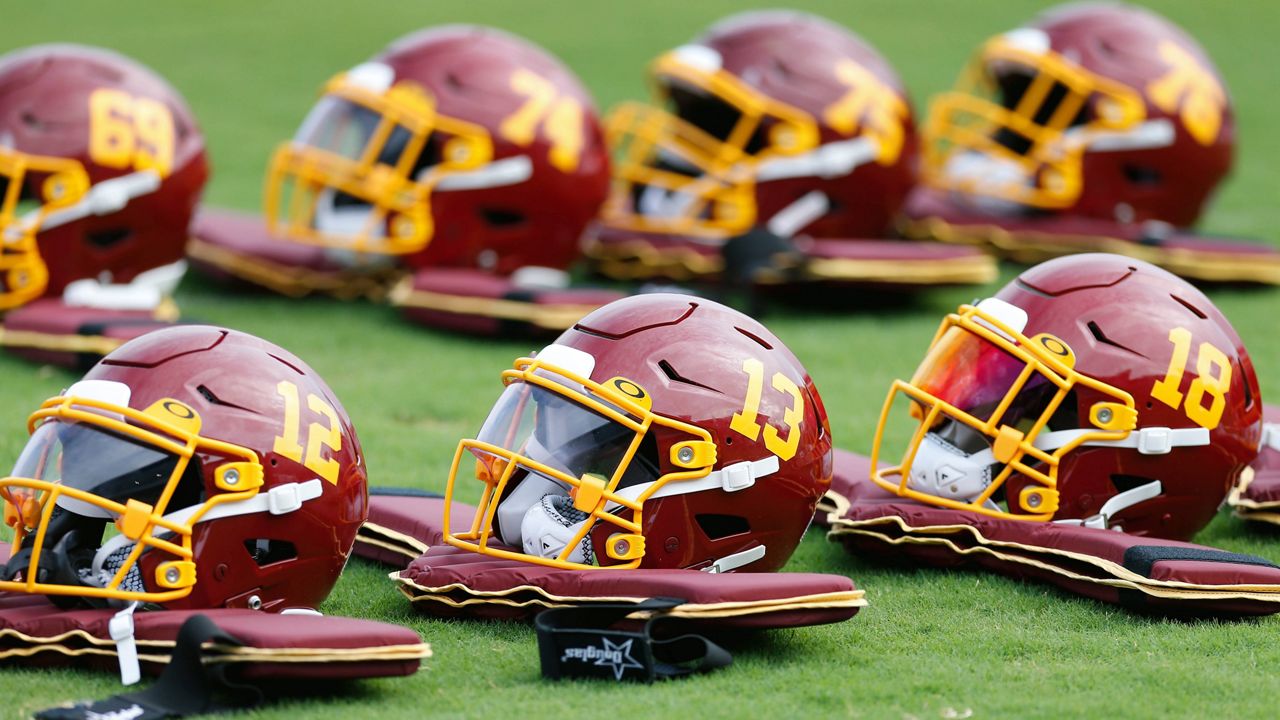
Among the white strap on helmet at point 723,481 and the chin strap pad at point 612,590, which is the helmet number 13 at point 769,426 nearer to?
the white strap on helmet at point 723,481

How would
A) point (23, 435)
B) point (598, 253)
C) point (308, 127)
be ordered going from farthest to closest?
point (598, 253), point (308, 127), point (23, 435)

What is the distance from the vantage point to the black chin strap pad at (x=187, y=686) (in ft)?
14.6

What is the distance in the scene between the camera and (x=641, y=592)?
4.96 meters

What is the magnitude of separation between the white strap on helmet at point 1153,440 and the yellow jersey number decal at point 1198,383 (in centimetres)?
5

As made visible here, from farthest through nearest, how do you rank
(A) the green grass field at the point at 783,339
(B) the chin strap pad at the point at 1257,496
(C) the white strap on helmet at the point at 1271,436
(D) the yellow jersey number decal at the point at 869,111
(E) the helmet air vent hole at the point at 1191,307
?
(D) the yellow jersey number decal at the point at 869,111
(C) the white strap on helmet at the point at 1271,436
(B) the chin strap pad at the point at 1257,496
(E) the helmet air vent hole at the point at 1191,307
(A) the green grass field at the point at 783,339

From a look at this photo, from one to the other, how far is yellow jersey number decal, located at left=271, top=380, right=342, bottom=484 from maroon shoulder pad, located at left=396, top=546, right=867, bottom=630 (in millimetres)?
495

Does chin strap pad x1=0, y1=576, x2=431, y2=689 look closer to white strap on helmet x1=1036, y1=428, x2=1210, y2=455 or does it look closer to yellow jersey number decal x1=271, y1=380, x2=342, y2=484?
yellow jersey number decal x1=271, y1=380, x2=342, y2=484

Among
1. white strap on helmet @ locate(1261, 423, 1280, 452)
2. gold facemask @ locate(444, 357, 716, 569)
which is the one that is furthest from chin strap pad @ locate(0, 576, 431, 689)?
white strap on helmet @ locate(1261, 423, 1280, 452)

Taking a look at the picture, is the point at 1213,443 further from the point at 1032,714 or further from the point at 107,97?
the point at 107,97

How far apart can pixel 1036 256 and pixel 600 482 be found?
21.7 ft

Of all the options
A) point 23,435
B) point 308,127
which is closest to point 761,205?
point 308,127

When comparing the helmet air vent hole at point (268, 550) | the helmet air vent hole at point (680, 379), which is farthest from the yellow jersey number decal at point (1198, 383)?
the helmet air vent hole at point (268, 550)

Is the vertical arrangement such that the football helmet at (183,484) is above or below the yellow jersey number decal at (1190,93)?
below

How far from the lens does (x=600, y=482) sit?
5.15m
